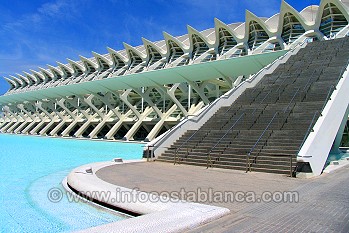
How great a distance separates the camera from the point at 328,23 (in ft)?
114

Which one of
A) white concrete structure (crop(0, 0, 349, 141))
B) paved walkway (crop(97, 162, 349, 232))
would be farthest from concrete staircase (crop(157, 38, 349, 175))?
white concrete structure (crop(0, 0, 349, 141))

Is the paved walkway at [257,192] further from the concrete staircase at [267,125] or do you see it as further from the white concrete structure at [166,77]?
the white concrete structure at [166,77]

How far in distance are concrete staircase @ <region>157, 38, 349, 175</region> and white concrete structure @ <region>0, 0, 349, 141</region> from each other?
25.9 feet

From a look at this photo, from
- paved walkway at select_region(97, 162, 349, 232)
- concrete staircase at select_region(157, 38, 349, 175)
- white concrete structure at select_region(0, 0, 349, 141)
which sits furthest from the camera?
white concrete structure at select_region(0, 0, 349, 141)

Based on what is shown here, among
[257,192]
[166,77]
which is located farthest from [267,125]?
[166,77]

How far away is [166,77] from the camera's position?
90.1 feet

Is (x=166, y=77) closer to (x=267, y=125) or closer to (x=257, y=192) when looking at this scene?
(x=267, y=125)

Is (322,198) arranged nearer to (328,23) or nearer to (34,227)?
(34,227)

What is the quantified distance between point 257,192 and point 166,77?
22213 mm

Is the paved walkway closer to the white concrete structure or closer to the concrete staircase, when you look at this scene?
the concrete staircase

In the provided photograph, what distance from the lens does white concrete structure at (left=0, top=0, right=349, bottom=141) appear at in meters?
27.5

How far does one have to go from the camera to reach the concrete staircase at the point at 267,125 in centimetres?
924

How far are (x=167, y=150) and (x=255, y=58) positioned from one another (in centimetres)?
1377

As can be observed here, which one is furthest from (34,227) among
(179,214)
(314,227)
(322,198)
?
(322,198)
